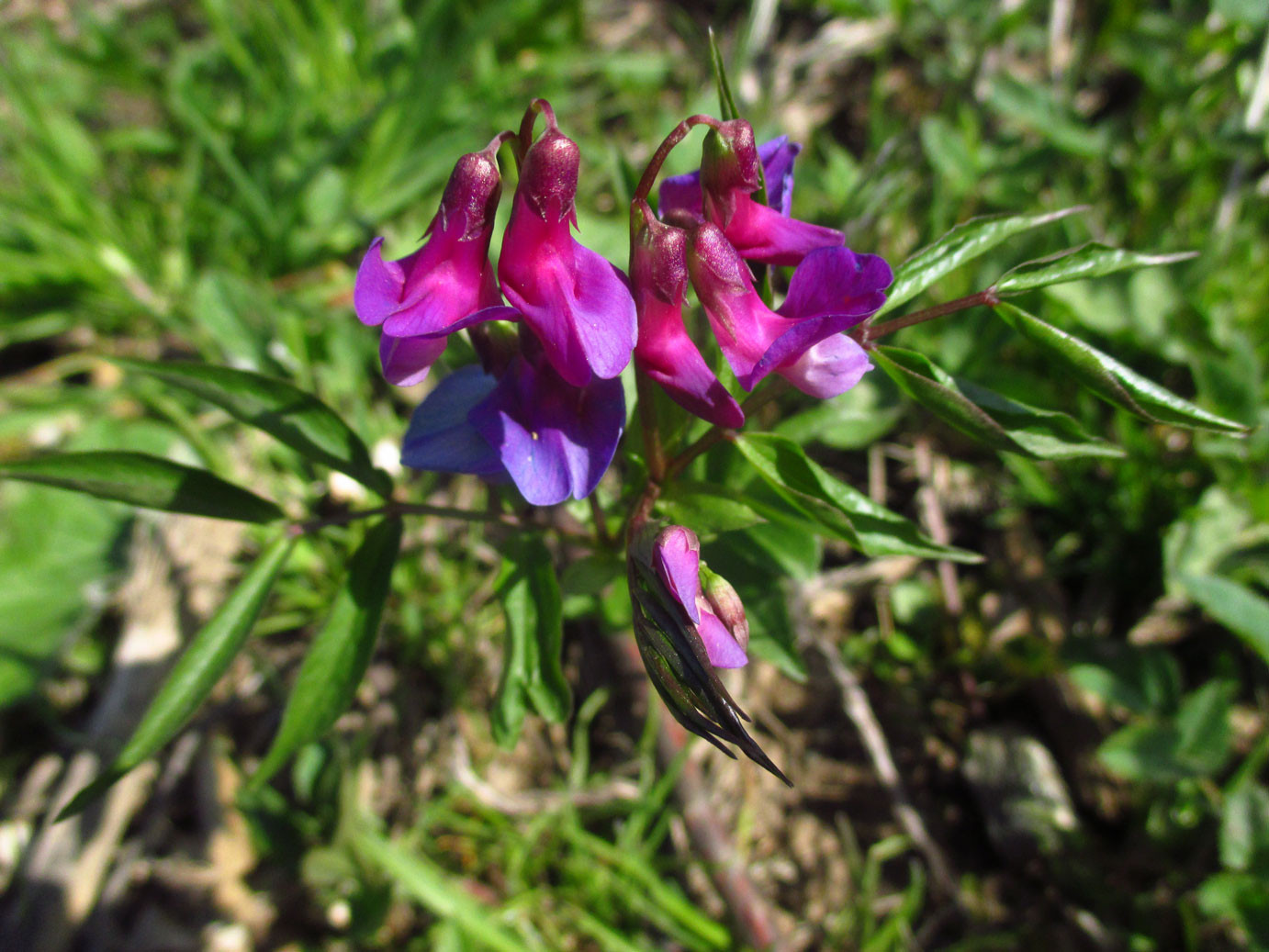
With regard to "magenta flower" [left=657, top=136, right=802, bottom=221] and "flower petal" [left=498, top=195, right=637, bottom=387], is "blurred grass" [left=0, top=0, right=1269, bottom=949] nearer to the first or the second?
"magenta flower" [left=657, top=136, right=802, bottom=221]

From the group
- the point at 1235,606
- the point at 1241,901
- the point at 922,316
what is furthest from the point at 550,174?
the point at 1241,901

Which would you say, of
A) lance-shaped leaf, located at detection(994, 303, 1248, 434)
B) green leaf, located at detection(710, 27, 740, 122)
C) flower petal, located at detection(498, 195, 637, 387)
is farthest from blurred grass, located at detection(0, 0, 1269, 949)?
lance-shaped leaf, located at detection(994, 303, 1248, 434)

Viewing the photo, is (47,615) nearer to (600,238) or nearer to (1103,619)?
(600,238)

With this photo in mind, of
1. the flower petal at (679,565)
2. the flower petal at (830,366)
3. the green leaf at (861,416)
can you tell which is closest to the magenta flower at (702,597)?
the flower petal at (679,565)

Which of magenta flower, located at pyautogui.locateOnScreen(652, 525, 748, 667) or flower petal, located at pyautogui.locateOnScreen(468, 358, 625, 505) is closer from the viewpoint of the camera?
magenta flower, located at pyautogui.locateOnScreen(652, 525, 748, 667)

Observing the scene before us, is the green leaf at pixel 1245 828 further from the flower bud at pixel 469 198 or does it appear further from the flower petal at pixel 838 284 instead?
the flower bud at pixel 469 198

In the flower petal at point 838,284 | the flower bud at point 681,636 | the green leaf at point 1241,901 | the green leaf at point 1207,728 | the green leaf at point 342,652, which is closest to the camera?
the flower bud at point 681,636

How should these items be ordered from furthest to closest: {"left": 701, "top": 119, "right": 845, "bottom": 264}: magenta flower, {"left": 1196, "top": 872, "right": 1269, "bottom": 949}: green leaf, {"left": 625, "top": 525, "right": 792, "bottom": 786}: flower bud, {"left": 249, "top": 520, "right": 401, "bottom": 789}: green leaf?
{"left": 1196, "top": 872, "right": 1269, "bottom": 949}: green leaf < {"left": 249, "top": 520, "right": 401, "bottom": 789}: green leaf < {"left": 701, "top": 119, "right": 845, "bottom": 264}: magenta flower < {"left": 625, "top": 525, "right": 792, "bottom": 786}: flower bud
